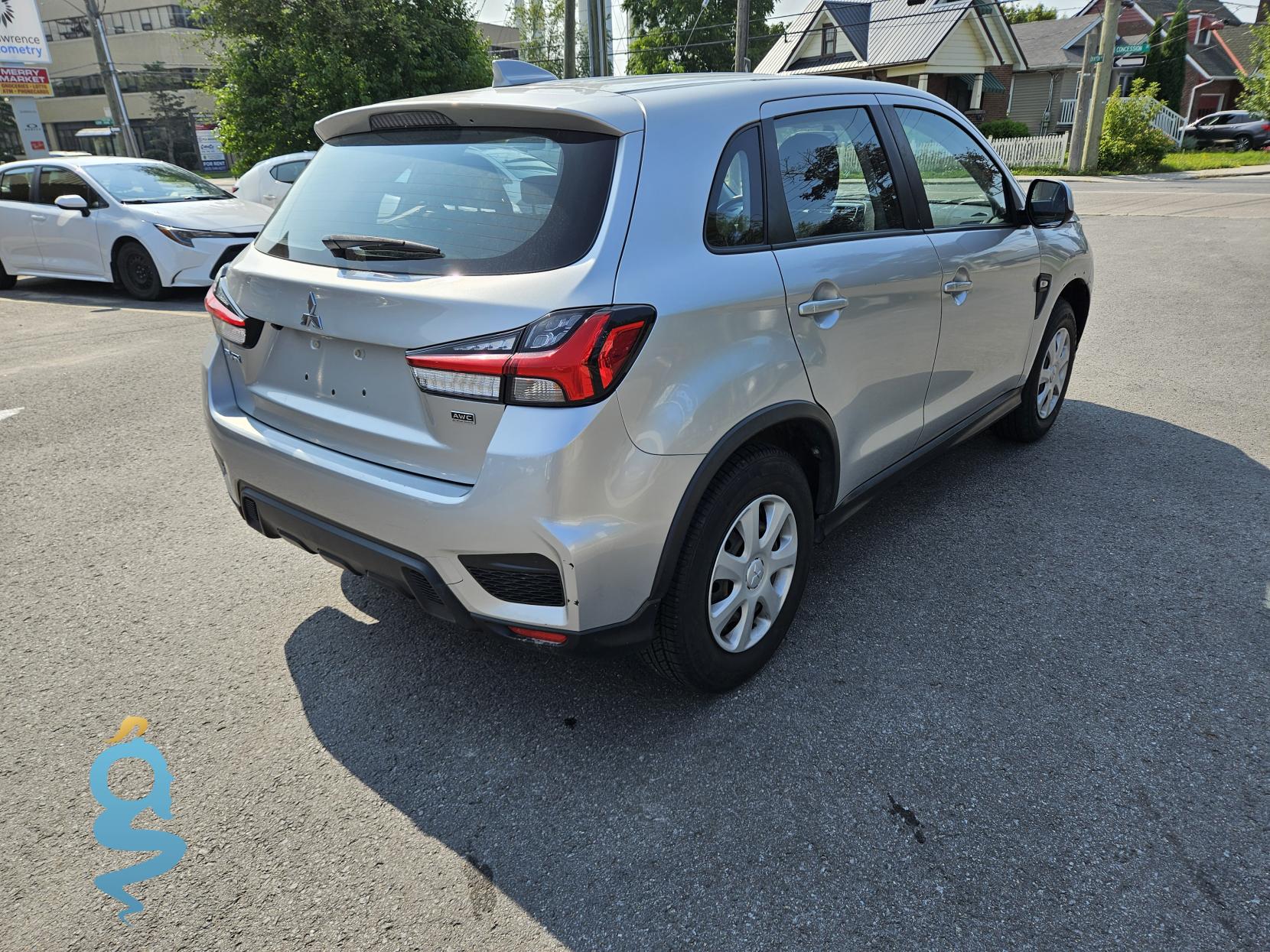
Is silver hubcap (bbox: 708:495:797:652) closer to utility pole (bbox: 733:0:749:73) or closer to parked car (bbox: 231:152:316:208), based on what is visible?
parked car (bbox: 231:152:316:208)

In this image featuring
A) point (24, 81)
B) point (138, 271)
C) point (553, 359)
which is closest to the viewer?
point (553, 359)

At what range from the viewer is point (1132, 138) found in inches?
1069

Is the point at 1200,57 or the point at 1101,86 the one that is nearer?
the point at 1101,86

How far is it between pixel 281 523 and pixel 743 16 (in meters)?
27.0

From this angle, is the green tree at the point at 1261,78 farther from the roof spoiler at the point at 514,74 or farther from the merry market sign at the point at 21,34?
the merry market sign at the point at 21,34

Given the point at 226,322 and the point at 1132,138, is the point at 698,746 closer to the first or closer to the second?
the point at 226,322

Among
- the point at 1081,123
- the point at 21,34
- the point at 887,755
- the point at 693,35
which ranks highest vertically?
the point at 21,34

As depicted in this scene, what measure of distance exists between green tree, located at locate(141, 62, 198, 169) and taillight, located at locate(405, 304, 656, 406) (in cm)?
6761

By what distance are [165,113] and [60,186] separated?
58.8 metres

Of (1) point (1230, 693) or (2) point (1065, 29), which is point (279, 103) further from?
(2) point (1065, 29)

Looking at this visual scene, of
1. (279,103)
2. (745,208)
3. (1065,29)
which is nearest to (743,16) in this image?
(279,103)

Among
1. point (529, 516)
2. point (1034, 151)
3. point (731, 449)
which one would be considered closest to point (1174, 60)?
point (1034, 151)

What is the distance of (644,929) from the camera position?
2.08 meters

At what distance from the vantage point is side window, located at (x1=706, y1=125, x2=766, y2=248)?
2.55 m
